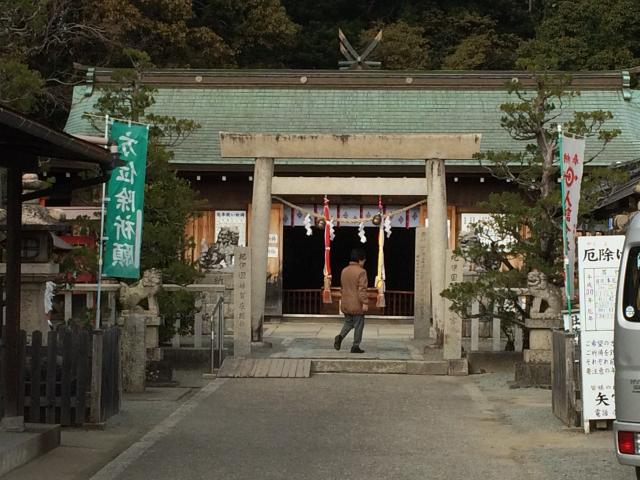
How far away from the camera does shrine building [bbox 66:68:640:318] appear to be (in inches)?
1013

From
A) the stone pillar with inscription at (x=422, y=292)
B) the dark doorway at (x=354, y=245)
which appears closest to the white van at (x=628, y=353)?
the stone pillar with inscription at (x=422, y=292)

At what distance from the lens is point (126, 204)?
13.8 metres

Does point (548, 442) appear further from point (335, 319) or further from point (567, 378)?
point (335, 319)

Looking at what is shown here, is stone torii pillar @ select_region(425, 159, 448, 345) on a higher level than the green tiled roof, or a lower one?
lower

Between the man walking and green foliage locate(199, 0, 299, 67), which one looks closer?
the man walking

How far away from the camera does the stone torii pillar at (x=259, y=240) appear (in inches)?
754

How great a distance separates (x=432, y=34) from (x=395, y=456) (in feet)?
106

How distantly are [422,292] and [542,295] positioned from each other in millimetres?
6171

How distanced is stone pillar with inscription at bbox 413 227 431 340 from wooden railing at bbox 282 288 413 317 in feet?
20.1

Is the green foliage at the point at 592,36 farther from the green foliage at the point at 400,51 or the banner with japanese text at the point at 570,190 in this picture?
the banner with japanese text at the point at 570,190

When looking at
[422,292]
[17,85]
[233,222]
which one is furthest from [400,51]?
[17,85]

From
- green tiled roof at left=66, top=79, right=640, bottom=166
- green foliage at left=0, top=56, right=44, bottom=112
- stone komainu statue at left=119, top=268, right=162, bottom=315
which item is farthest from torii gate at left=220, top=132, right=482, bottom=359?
green tiled roof at left=66, top=79, right=640, bottom=166

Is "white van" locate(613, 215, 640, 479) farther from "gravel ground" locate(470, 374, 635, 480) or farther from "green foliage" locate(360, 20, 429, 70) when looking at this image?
"green foliage" locate(360, 20, 429, 70)

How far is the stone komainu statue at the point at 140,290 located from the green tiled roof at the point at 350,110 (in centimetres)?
1077
